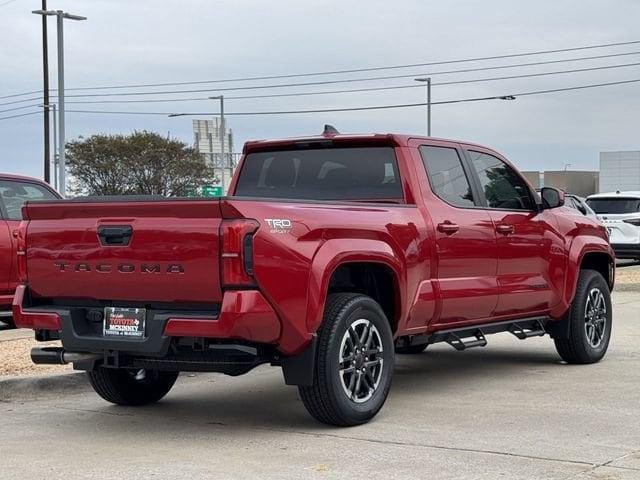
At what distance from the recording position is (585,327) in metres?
9.88

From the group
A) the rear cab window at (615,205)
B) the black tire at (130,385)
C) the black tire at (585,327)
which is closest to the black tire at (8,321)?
the black tire at (130,385)

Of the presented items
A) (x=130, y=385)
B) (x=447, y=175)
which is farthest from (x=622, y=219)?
(x=130, y=385)

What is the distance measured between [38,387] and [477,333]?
355 cm

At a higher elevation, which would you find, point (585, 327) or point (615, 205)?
point (615, 205)

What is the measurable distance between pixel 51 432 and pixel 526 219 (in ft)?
14.0

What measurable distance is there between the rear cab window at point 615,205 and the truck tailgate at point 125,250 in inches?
775

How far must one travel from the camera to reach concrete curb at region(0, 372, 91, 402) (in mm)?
8719

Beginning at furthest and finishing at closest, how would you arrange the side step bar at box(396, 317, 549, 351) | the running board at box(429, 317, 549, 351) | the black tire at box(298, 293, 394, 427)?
the running board at box(429, 317, 549, 351) < the side step bar at box(396, 317, 549, 351) < the black tire at box(298, 293, 394, 427)

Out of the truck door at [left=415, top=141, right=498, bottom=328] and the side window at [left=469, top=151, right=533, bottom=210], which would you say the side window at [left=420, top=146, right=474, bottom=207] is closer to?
the truck door at [left=415, top=141, right=498, bottom=328]

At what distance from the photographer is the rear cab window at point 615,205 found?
81.4 ft

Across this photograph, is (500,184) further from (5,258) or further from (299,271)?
(5,258)

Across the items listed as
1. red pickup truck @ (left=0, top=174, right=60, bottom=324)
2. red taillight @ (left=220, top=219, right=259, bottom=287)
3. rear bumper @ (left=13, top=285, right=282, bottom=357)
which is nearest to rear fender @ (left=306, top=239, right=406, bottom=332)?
rear bumper @ (left=13, top=285, right=282, bottom=357)

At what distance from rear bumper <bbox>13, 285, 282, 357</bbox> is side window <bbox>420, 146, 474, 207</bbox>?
2303mm

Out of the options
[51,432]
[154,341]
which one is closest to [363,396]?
[154,341]
